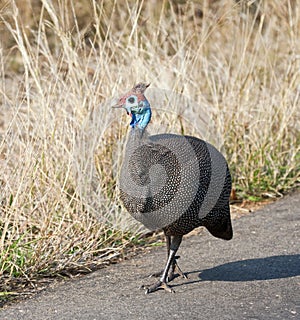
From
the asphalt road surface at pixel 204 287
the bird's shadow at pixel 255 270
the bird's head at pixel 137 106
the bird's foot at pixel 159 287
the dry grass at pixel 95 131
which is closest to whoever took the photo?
the asphalt road surface at pixel 204 287

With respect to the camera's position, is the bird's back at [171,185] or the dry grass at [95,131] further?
the dry grass at [95,131]

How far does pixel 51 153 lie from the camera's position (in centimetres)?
457

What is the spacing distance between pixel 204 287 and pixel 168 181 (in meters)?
0.66

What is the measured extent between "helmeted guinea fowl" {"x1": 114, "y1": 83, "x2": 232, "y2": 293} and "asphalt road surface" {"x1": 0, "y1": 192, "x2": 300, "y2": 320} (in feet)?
0.65

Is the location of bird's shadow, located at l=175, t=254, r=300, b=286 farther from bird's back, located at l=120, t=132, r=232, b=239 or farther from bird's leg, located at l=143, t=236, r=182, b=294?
bird's back, located at l=120, t=132, r=232, b=239

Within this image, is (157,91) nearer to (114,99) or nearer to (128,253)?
(114,99)

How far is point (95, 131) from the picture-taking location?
464cm

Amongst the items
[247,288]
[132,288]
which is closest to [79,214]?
[132,288]

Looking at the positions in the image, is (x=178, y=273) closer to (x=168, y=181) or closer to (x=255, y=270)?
(x=255, y=270)

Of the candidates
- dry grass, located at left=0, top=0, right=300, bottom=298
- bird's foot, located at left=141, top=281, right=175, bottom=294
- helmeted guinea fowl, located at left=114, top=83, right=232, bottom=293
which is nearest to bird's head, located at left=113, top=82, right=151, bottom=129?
helmeted guinea fowl, located at left=114, top=83, right=232, bottom=293

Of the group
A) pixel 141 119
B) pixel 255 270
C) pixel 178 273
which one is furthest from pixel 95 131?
pixel 255 270

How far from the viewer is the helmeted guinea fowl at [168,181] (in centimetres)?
360

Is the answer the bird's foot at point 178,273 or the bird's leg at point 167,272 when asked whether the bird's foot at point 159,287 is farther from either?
the bird's foot at point 178,273

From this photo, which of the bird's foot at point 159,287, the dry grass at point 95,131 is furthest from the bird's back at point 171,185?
the dry grass at point 95,131
